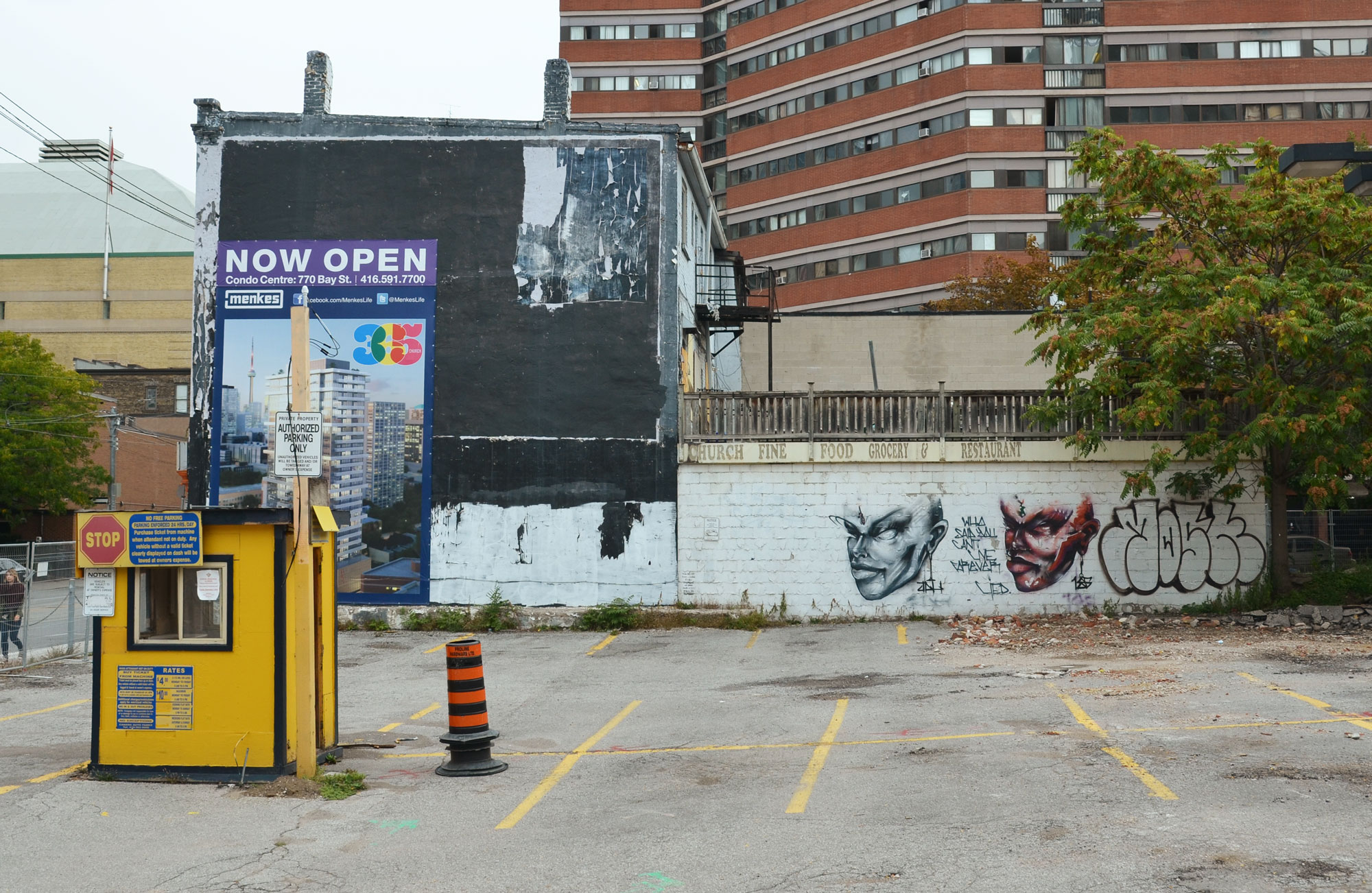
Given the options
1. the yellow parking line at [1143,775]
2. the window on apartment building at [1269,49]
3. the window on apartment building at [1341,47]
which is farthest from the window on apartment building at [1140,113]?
the yellow parking line at [1143,775]

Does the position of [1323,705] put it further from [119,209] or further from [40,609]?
[119,209]

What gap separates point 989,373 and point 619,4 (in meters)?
52.9

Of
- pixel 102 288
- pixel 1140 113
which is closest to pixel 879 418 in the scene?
pixel 1140 113

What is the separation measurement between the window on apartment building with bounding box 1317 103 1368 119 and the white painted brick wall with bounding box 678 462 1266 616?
168 feet

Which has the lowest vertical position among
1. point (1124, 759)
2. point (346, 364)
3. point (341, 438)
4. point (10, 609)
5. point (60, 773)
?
point (60, 773)

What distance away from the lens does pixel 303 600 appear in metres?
9.55

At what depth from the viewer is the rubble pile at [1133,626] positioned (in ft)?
58.2

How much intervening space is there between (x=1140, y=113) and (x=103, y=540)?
6315 centimetres

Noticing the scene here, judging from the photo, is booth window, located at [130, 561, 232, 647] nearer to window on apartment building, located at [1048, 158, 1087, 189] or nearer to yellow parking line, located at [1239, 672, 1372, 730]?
yellow parking line, located at [1239, 672, 1372, 730]

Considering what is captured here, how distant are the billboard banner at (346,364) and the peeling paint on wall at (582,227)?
1969 mm

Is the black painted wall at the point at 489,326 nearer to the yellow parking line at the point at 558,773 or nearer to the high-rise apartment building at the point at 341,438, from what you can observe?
the high-rise apartment building at the point at 341,438

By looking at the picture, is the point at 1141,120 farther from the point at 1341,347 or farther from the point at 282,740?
the point at 282,740

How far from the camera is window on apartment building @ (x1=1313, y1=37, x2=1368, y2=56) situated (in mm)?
61344

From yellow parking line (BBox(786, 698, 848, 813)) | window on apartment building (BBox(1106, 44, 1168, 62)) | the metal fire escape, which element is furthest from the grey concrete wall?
window on apartment building (BBox(1106, 44, 1168, 62))
